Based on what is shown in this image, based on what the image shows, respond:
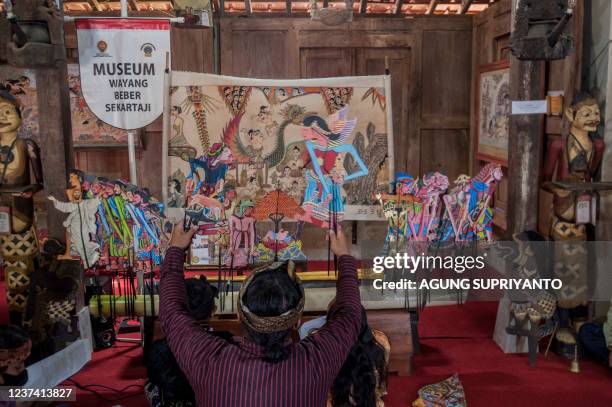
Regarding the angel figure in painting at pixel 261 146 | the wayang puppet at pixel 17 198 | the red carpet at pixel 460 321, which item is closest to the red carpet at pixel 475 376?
the red carpet at pixel 460 321

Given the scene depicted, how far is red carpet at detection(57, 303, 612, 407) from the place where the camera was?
339 cm

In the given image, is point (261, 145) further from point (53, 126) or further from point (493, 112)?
point (493, 112)

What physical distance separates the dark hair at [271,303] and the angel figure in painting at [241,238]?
183 cm

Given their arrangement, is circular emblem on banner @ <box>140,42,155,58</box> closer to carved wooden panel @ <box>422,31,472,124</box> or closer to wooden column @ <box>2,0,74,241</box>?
wooden column @ <box>2,0,74,241</box>

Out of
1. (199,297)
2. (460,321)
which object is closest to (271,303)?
(199,297)

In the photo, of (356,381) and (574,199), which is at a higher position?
(574,199)

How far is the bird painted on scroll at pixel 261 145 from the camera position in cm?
389

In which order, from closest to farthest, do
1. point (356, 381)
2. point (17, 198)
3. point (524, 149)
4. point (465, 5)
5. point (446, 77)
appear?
1. point (356, 381)
2. point (17, 198)
3. point (524, 149)
4. point (465, 5)
5. point (446, 77)

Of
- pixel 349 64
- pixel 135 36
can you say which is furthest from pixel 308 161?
pixel 349 64

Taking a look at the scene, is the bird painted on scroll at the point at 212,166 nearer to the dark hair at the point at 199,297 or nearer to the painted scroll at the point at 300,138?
the painted scroll at the point at 300,138

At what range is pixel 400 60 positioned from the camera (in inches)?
254

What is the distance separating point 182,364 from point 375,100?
242 cm

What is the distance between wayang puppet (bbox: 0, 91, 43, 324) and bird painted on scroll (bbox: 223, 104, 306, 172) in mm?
1195

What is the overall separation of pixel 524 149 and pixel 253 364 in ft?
8.46
